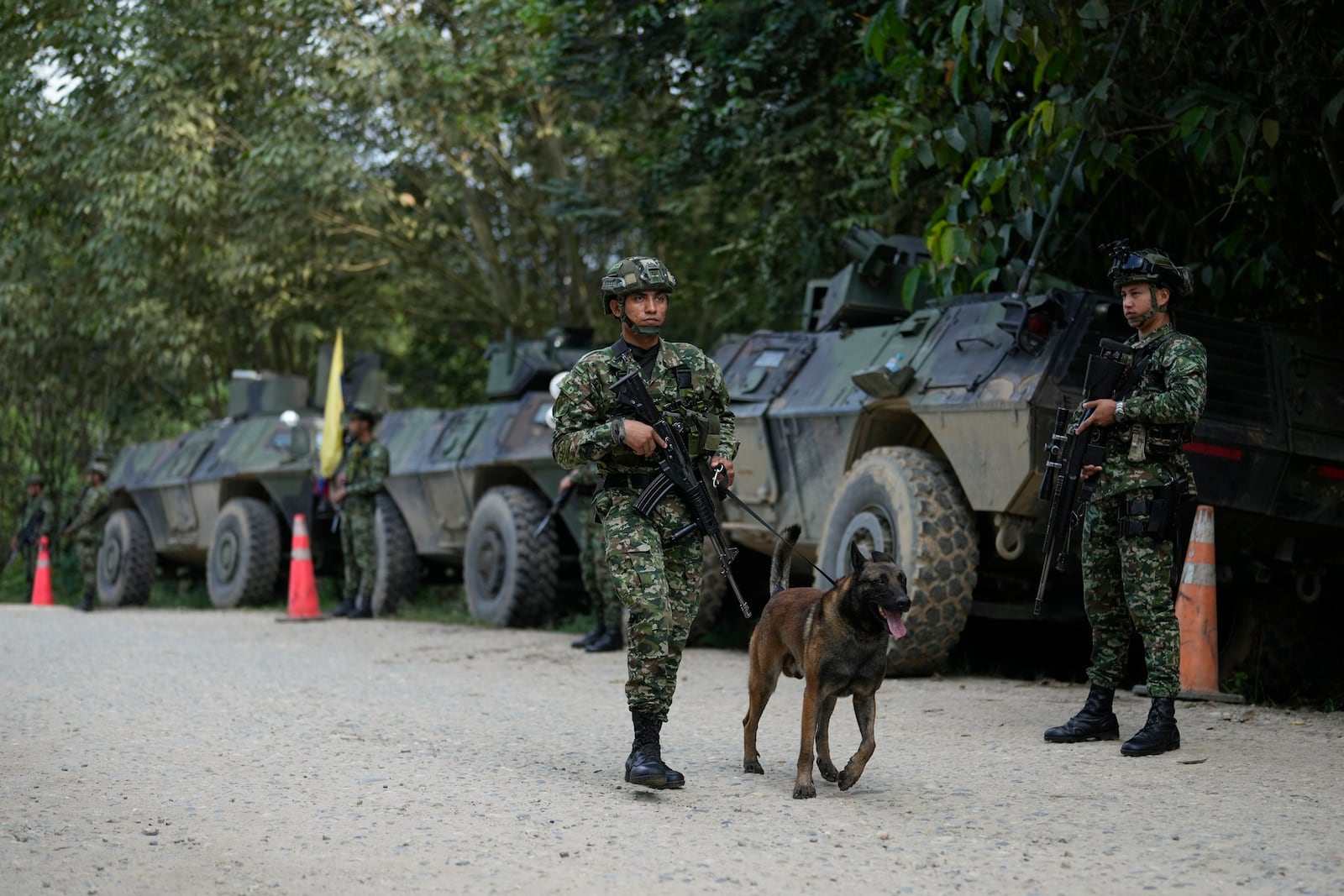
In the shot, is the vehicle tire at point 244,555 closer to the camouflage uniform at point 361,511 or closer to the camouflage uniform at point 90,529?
the camouflage uniform at point 90,529

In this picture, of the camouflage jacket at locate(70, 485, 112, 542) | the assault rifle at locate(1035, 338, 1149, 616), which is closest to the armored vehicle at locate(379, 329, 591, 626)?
the camouflage jacket at locate(70, 485, 112, 542)

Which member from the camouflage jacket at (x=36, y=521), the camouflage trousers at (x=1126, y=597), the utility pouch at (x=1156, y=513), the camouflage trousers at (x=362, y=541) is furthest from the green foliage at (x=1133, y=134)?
the camouflage jacket at (x=36, y=521)

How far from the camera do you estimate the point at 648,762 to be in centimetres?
573

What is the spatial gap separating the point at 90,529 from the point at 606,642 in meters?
9.49

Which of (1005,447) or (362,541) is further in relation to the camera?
(362,541)

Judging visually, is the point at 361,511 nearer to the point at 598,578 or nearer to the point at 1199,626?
the point at 598,578

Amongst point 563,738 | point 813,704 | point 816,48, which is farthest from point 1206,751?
point 816,48

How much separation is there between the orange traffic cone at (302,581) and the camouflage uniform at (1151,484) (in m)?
9.28

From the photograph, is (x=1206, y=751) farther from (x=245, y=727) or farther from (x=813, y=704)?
(x=245, y=727)

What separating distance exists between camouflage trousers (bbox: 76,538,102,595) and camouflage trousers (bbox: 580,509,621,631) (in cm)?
845

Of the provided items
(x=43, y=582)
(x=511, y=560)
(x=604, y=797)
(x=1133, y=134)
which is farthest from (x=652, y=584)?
(x=43, y=582)

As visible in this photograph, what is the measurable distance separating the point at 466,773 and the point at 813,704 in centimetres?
135

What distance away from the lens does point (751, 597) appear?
12492 millimetres

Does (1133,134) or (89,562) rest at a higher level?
(1133,134)
